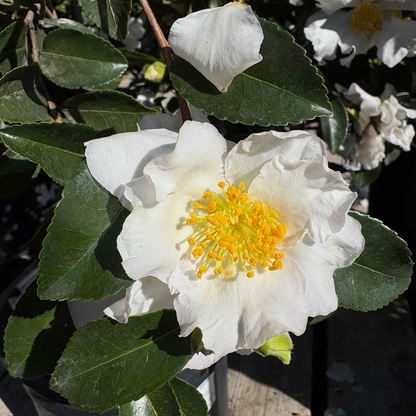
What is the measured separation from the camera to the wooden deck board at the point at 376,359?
3.66ft

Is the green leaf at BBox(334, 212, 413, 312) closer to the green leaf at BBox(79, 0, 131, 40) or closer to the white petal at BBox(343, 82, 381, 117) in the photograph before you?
the green leaf at BBox(79, 0, 131, 40)

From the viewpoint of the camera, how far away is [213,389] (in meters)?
0.82

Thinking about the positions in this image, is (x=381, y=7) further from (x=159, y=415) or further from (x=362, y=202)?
(x=362, y=202)

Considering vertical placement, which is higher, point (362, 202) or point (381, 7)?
point (381, 7)

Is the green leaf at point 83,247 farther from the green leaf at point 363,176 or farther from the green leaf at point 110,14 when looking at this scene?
the green leaf at point 363,176

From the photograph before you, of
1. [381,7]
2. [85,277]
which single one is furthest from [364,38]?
[85,277]

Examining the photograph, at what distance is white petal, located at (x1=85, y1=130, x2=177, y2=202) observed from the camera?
0.39m

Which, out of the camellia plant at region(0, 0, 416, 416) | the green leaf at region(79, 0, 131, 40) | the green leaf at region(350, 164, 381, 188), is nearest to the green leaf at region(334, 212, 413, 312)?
the camellia plant at region(0, 0, 416, 416)

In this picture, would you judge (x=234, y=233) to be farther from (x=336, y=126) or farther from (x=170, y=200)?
(x=336, y=126)

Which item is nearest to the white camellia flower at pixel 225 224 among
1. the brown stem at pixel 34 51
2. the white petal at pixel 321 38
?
the brown stem at pixel 34 51

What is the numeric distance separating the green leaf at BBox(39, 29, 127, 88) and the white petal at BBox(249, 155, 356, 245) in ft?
0.85

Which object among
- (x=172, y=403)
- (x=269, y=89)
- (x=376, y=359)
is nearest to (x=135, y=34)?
(x=269, y=89)

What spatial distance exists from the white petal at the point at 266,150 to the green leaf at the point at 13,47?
1.12ft

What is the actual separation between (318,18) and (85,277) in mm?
601
